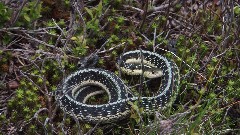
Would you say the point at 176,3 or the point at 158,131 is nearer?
the point at 158,131

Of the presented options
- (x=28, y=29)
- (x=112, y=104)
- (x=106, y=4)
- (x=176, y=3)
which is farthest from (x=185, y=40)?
(x=28, y=29)

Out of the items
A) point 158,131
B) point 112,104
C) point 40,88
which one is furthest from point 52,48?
point 158,131

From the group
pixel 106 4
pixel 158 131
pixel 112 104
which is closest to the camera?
pixel 158 131

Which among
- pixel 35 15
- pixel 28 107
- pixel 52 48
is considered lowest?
pixel 28 107

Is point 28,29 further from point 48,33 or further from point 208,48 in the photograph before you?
point 208,48

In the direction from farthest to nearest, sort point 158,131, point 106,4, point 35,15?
point 106,4, point 35,15, point 158,131

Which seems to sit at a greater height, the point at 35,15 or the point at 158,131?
the point at 35,15

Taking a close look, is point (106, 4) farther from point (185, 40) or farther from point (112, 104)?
point (112, 104)
